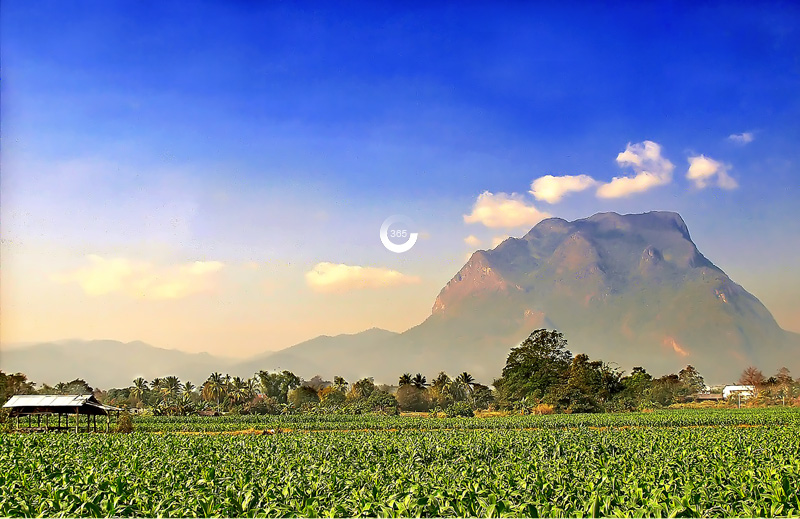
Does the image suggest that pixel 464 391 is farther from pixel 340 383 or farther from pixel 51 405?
pixel 51 405

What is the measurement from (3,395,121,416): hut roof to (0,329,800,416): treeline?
15511 millimetres

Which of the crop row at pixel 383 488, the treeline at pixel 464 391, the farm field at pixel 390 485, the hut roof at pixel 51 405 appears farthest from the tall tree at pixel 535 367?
the crop row at pixel 383 488

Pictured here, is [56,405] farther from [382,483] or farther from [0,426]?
[382,483]

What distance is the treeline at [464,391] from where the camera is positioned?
242 ft

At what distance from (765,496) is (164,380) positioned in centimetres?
12283

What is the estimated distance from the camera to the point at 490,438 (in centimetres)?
2484

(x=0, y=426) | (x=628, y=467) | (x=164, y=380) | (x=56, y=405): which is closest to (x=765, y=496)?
(x=628, y=467)

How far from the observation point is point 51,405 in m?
35.7

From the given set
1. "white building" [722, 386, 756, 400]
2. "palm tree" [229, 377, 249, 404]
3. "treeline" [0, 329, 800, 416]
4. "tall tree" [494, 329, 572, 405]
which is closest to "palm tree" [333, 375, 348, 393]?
"treeline" [0, 329, 800, 416]

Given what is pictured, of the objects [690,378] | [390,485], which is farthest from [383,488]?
[690,378]

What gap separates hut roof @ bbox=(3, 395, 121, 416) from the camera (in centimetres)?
3597

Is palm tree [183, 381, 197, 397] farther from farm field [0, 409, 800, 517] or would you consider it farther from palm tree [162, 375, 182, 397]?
farm field [0, 409, 800, 517]

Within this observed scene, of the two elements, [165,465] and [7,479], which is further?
[165,465]

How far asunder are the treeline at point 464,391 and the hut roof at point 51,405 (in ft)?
50.9
